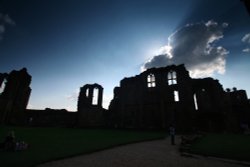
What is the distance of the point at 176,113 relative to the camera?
27.2 meters

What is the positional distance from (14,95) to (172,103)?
111 feet

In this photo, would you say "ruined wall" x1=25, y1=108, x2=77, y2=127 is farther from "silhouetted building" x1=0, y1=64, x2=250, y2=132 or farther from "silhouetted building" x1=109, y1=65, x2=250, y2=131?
"silhouetted building" x1=109, y1=65, x2=250, y2=131

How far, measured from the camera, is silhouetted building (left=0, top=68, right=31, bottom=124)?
28.9 meters

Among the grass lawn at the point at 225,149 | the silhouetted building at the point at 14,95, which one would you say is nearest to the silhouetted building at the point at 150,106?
the silhouetted building at the point at 14,95

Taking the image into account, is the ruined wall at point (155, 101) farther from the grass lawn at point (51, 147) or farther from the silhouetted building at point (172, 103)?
the grass lawn at point (51, 147)

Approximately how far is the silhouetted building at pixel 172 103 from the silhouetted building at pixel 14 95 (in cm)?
2080

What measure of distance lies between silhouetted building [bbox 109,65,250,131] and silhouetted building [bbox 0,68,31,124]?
20799 mm

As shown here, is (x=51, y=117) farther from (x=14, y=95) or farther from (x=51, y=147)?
(x=51, y=147)

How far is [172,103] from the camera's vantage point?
28203mm

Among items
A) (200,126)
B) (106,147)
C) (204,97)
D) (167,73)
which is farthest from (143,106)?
(106,147)

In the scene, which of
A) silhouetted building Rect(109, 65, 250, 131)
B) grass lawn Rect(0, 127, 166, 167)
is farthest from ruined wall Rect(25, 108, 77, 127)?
grass lawn Rect(0, 127, 166, 167)

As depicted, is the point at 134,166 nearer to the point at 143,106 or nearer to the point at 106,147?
the point at 106,147

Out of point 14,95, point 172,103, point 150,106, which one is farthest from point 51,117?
point 172,103

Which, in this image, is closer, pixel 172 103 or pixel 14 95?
pixel 172 103
